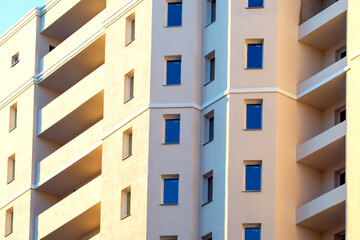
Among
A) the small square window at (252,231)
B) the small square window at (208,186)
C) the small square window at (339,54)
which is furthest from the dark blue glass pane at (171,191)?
the small square window at (339,54)

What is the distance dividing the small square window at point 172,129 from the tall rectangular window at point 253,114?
3.70m

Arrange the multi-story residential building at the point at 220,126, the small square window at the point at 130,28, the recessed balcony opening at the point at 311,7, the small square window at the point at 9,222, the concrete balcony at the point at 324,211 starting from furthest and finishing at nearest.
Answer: the small square window at the point at 9,222, the small square window at the point at 130,28, the recessed balcony opening at the point at 311,7, the multi-story residential building at the point at 220,126, the concrete balcony at the point at 324,211

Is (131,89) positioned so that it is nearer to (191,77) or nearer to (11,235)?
(191,77)

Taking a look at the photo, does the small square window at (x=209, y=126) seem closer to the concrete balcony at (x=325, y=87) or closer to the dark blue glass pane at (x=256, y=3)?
the concrete balcony at (x=325, y=87)

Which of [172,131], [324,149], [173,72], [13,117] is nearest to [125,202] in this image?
[172,131]

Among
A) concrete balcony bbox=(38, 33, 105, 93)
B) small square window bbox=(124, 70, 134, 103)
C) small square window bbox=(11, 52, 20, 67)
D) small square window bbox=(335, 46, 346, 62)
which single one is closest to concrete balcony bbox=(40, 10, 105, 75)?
concrete balcony bbox=(38, 33, 105, 93)

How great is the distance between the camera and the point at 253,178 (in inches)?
2410

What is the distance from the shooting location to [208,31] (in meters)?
65.5

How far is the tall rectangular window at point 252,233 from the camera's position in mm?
60156

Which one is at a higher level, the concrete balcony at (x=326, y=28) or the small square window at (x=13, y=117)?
the concrete balcony at (x=326, y=28)

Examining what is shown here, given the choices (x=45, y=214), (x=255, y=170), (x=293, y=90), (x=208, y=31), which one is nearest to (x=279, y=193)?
(x=255, y=170)

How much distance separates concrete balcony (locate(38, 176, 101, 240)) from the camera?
68.4 m

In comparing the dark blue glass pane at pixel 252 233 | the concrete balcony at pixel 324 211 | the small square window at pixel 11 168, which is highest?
the small square window at pixel 11 168

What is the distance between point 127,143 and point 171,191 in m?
4.41
